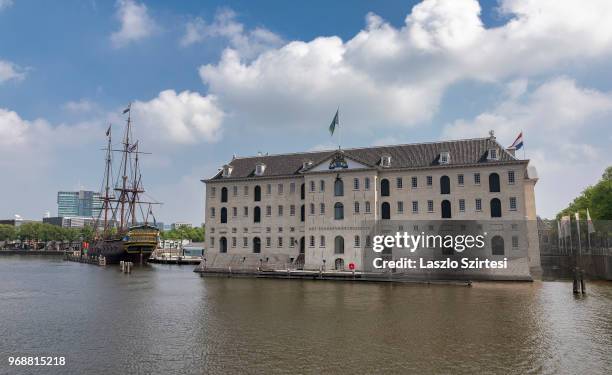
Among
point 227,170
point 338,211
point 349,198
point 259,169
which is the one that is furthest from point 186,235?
point 349,198

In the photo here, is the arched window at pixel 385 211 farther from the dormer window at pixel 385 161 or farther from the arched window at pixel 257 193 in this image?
the arched window at pixel 257 193

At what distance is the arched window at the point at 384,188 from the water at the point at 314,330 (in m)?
17.7

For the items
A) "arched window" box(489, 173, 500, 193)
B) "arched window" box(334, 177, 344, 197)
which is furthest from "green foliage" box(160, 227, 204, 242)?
"arched window" box(489, 173, 500, 193)

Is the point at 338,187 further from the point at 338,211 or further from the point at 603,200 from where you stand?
the point at 603,200

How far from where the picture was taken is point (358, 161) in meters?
60.0

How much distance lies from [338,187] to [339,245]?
808cm

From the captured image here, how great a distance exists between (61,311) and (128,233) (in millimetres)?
63104

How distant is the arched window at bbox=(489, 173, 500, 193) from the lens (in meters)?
55.1

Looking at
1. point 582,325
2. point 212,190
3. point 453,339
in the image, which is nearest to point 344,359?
point 453,339

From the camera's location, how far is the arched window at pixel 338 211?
2388 inches

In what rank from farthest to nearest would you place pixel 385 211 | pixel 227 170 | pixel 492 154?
pixel 227 170, pixel 385 211, pixel 492 154

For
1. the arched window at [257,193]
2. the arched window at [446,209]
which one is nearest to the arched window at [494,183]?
the arched window at [446,209]

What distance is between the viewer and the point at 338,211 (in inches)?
2394

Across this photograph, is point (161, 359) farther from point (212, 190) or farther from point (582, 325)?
point (212, 190)
